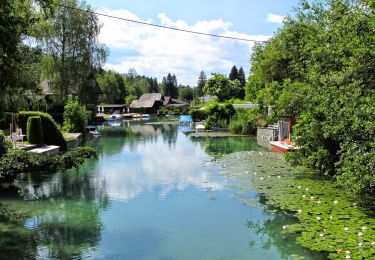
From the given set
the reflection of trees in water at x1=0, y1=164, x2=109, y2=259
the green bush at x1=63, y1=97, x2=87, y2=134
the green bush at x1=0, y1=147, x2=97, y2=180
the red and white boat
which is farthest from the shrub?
the green bush at x1=63, y1=97, x2=87, y2=134

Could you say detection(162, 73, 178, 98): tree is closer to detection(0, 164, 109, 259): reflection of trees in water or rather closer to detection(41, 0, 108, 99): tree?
detection(41, 0, 108, 99): tree

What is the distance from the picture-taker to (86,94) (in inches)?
2020

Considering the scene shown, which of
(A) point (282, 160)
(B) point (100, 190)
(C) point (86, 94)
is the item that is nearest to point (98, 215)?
(B) point (100, 190)

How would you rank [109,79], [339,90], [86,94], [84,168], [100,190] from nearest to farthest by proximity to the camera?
1. [339,90]
2. [100,190]
3. [84,168]
4. [86,94]
5. [109,79]

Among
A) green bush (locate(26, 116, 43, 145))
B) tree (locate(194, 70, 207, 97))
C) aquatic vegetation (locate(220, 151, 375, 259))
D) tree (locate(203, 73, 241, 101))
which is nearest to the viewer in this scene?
aquatic vegetation (locate(220, 151, 375, 259))

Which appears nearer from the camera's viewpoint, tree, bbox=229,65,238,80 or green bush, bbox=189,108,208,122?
green bush, bbox=189,108,208,122

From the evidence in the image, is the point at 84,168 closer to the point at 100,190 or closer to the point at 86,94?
the point at 100,190

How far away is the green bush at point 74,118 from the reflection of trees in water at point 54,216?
69.0ft

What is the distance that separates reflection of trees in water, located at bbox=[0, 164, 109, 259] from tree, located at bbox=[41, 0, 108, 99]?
3068 centimetres

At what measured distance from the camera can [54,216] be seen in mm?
12203

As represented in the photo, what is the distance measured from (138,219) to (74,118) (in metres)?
29.7

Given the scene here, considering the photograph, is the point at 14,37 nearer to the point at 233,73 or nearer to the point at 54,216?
the point at 54,216

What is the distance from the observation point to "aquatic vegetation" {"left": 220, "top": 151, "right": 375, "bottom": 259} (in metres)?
8.77

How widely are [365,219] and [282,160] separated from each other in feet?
37.6
